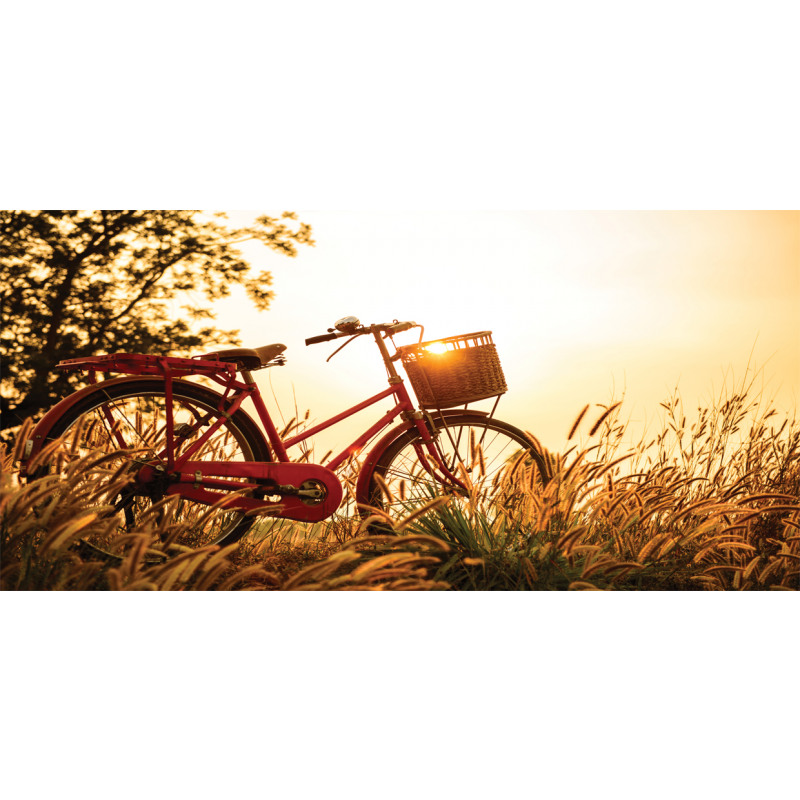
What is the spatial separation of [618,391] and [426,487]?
3.34 feet

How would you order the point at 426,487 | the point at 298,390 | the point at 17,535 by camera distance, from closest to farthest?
1. the point at 17,535
2. the point at 426,487
3. the point at 298,390

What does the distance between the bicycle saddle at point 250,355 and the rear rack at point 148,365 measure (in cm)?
3

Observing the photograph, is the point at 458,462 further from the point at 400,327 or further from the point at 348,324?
the point at 348,324

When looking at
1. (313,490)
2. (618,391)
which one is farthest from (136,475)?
(618,391)

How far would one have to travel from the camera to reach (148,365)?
2607 mm

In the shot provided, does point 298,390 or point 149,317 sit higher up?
point 149,317

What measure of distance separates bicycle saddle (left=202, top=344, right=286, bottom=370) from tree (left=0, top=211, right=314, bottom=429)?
2.52 feet

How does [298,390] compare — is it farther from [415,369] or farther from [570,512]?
[570,512]

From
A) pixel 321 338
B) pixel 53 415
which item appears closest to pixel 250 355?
pixel 321 338

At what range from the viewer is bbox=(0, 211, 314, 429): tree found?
3.62 metres

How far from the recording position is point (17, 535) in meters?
2.21

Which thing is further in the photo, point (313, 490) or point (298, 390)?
point (298, 390)

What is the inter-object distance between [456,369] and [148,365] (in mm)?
1111

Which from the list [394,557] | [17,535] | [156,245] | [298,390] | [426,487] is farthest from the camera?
[156,245]
